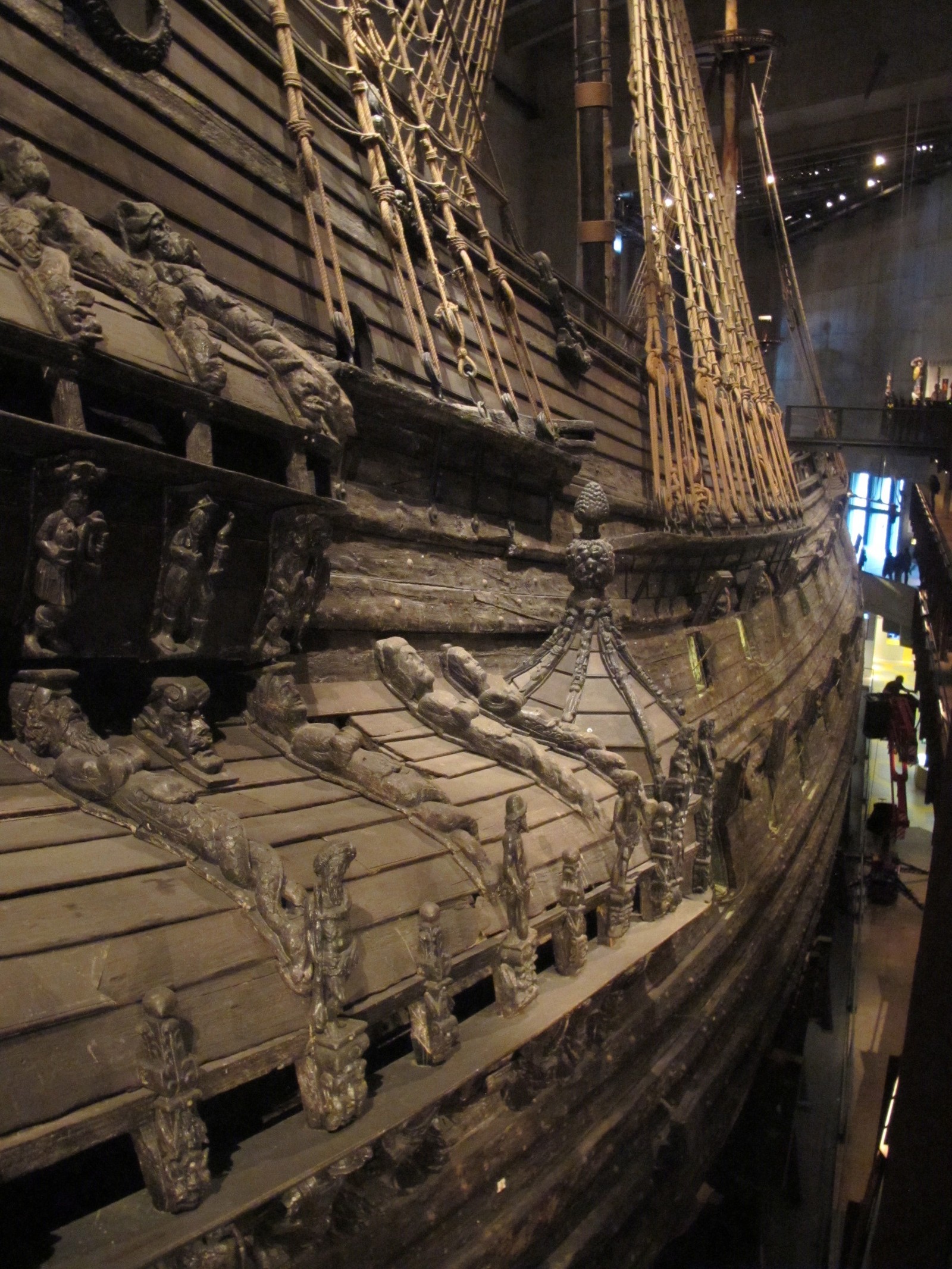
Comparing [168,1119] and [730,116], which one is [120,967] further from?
[730,116]

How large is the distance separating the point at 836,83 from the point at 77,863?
1364cm

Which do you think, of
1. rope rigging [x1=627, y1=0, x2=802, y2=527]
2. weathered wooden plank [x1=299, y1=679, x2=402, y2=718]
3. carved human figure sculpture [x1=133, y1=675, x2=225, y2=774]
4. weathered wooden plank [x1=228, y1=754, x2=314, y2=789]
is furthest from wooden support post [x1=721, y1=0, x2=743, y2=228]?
carved human figure sculpture [x1=133, y1=675, x2=225, y2=774]

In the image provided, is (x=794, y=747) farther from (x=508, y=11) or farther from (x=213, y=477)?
(x=508, y=11)

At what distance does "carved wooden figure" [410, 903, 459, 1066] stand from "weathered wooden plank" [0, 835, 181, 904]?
555 millimetres

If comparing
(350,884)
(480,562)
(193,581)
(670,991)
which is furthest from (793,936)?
(193,581)

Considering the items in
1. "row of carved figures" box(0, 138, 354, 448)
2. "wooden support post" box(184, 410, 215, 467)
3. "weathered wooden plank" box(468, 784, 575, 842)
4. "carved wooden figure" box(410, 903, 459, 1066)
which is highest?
"row of carved figures" box(0, 138, 354, 448)

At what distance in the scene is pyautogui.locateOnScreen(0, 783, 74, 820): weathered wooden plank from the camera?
1.84 m

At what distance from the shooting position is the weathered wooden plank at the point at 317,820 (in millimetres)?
2111

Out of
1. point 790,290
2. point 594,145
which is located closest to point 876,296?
point 790,290

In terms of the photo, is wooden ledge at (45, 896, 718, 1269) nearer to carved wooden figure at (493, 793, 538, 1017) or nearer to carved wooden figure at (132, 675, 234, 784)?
carved wooden figure at (493, 793, 538, 1017)

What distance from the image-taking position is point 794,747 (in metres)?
6.07

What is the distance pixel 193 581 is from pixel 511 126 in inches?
498

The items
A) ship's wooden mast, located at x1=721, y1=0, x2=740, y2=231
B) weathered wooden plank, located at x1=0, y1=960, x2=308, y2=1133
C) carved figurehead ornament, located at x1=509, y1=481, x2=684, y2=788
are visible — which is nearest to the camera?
weathered wooden plank, located at x1=0, y1=960, x2=308, y2=1133

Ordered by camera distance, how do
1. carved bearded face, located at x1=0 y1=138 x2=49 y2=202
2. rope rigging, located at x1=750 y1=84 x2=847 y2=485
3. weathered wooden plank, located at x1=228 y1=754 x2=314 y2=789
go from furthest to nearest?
rope rigging, located at x1=750 y1=84 x2=847 y2=485
weathered wooden plank, located at x1=228 y1=754 x2=314 y2=789
carved bearded face, located at x1=0 y1=138 x2=49 y2=202
